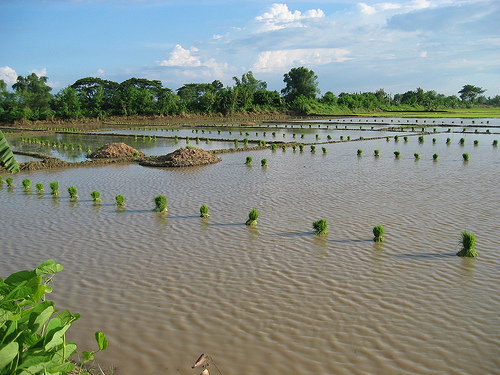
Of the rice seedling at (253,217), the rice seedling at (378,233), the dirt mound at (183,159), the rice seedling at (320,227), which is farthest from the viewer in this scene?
the dirt mound at (183,159)

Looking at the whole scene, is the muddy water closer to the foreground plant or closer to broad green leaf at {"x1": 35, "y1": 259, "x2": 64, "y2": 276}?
the foreground plant

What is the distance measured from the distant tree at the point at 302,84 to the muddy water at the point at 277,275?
72.5 metres

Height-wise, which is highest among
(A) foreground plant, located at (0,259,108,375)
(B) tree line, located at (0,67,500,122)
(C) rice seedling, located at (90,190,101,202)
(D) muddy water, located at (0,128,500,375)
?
(B) tree line, located at (0,67,500,122)

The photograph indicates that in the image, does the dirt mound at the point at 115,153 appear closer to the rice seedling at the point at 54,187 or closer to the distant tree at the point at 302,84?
the rice seedling at the point at 54,187

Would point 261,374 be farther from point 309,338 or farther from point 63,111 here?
point 63,111

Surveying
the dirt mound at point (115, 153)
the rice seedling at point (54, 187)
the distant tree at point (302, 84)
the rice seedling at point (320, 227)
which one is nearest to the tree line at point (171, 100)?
the distant tree at point (302, 84)

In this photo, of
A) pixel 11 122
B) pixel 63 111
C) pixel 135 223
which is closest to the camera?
pixel 135 223

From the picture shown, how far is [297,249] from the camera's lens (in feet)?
23.4

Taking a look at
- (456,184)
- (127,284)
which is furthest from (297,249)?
(456,184)

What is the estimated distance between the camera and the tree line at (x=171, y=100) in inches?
1941

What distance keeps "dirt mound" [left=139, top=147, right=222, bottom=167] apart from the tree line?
36.0 m

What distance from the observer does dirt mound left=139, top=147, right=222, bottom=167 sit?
56.0 feet

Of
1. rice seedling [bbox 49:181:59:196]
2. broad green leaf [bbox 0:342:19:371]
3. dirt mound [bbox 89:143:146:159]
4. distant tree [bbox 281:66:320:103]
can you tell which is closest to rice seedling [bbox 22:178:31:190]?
rice seedling [bbox 49:181:59:196]

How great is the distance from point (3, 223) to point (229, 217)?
5272 mm
